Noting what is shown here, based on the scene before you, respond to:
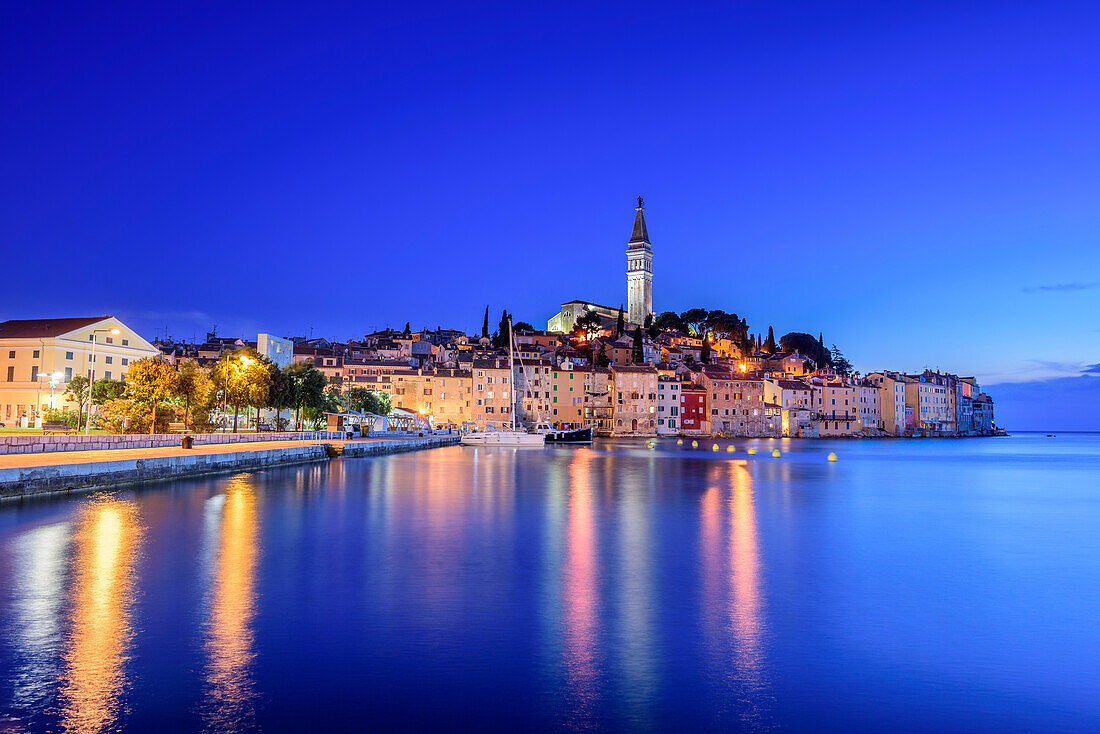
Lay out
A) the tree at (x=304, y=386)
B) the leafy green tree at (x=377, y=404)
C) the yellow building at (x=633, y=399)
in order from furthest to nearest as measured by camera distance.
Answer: the yellow building at (x=633, y=399) → the leafy green tree at (x=377, y=404) → the tree at (x=304, y=386)

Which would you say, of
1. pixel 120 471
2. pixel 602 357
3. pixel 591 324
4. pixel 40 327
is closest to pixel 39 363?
pixel 40 327

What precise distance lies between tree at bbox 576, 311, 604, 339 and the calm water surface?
113 m

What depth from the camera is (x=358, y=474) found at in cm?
3275

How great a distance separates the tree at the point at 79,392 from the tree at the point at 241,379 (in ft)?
21.1

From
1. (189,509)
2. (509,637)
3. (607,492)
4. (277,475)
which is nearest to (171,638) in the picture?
(509,637)

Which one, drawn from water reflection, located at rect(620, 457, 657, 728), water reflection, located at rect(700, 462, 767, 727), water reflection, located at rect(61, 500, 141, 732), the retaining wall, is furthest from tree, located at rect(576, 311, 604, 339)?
water reflection, located at rect(61, 500, 141, 732)

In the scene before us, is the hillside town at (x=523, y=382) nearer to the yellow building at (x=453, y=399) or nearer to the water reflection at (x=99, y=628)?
the yellow building at (x=453, y=399)

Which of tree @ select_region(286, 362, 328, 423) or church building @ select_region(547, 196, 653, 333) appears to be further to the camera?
church building @ select_region(547, 196, 653, 333)

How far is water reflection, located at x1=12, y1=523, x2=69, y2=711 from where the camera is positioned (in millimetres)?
6566

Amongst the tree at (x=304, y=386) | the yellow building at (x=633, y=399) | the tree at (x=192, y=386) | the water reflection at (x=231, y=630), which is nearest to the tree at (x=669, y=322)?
the yellow building at (x=633, y=399)

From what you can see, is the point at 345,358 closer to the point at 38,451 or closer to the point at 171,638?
the point at 38,451

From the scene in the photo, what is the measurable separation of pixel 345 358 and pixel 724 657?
85505 mm

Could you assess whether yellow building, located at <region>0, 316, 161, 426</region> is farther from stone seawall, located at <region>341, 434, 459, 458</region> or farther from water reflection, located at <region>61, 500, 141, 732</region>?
water reflection, located at <region>61, 500, 141, 732</region>

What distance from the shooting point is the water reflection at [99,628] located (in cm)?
612
